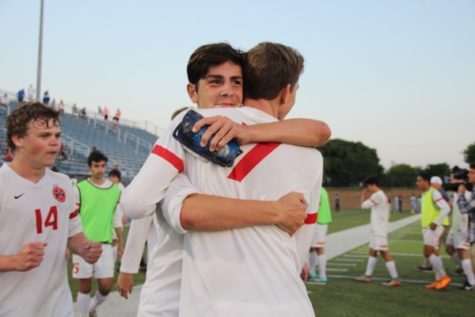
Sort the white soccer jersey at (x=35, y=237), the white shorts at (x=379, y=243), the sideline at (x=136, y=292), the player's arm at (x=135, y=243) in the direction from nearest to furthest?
the player's arm at (x=135, y=243), the white soccer jersey at (x=35, y=237), the sideline at (x=136, y=292), the white shorts at (x=379, y=243)

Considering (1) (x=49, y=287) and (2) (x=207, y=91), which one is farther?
(1) (x=49, y=287)

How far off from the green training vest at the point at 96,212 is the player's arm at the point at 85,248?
3104 mm

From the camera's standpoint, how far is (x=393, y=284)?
9086 mm

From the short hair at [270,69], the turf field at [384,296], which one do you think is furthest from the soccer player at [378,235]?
the short hair at [270,69]

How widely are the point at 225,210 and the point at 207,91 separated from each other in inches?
27.8

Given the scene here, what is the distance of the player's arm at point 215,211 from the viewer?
1602 mm

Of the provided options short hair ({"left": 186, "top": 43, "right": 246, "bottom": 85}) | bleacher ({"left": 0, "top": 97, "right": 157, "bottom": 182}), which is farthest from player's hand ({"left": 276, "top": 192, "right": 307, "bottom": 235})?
bleacher ({"left": 0, "top": 97, "right": 157, "bottom": 182})

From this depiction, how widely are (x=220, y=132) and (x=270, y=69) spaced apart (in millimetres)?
377

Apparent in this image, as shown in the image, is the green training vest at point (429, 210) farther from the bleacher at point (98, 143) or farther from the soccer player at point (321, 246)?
the bleacher at point (98, 143)

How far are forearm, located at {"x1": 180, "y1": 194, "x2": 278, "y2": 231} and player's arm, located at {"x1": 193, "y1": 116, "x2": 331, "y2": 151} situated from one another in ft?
0.60

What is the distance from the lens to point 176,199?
162 cm

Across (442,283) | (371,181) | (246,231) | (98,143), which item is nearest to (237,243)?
(246,231)

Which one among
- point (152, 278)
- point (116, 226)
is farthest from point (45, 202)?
point (116, 226)

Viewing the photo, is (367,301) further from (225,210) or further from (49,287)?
(225,210)
